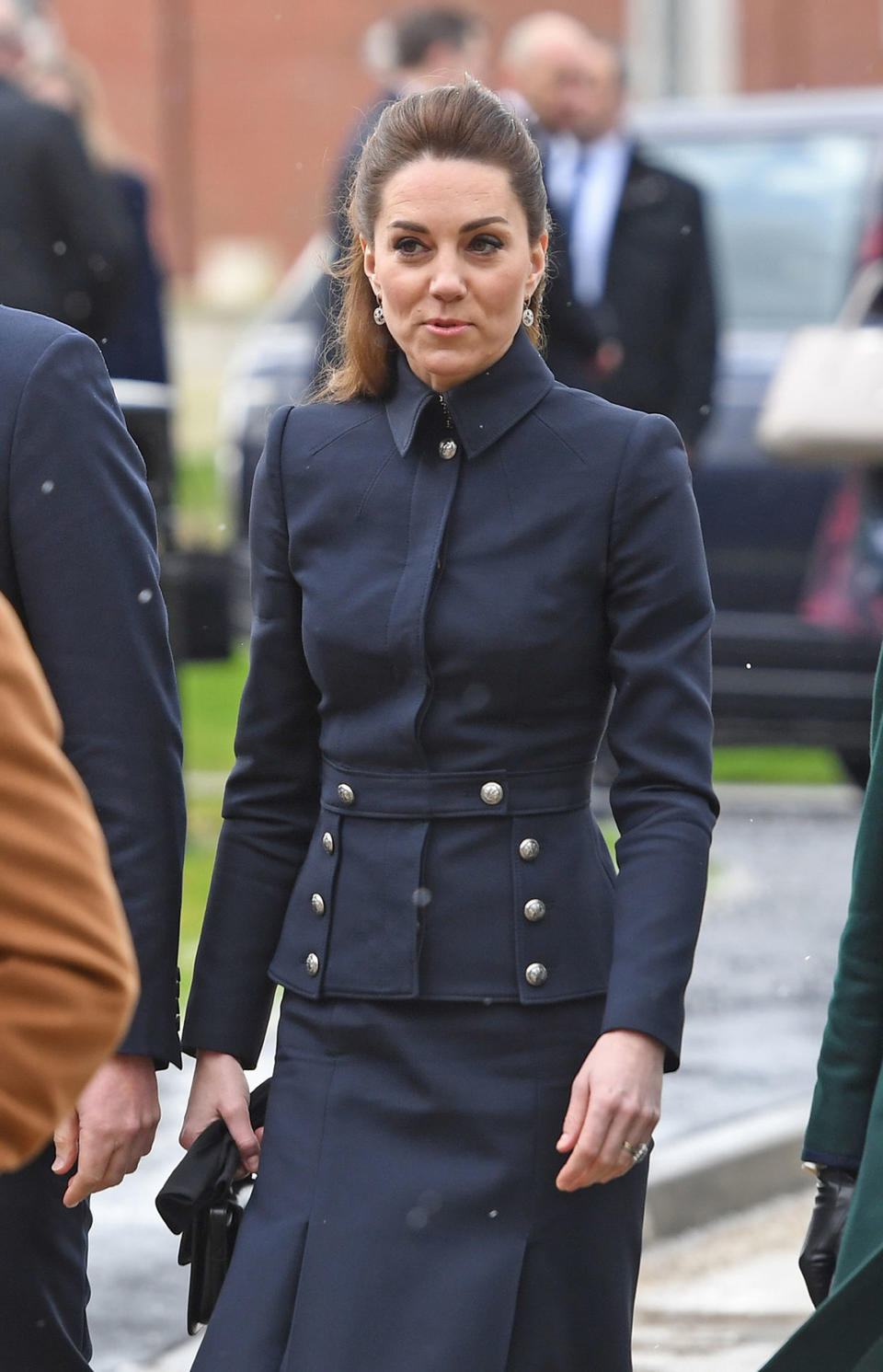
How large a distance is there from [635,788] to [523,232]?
2.09ft

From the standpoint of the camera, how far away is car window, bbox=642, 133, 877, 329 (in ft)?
31.0

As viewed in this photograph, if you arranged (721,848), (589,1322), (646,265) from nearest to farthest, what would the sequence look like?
(589,1322), (646,265), (721,848)

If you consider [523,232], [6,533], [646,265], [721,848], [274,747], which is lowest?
[721,848]

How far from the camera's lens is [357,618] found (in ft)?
9.82

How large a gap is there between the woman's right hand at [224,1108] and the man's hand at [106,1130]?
67 millimetres

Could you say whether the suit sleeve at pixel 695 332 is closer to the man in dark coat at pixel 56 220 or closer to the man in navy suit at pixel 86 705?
the man in dark coat at pixel 56 220

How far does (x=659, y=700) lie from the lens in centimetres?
294

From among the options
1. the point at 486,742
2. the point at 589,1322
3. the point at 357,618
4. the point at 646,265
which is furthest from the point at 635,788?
the point at 646,265

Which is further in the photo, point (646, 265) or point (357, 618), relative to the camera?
point (646, 265)

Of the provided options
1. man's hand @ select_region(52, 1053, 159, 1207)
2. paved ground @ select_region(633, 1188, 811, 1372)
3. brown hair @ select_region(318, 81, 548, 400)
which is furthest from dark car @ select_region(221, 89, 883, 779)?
man's hand @ select_region(52, 1053, 159, 1207)

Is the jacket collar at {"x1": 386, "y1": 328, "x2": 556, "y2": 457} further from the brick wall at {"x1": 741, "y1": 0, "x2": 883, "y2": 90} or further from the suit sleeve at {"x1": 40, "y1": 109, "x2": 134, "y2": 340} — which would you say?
the brick wall at {"x1": 741, "y1": 0, "x2": 883, "y2": 90}

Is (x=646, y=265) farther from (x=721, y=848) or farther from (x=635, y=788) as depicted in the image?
(x=635, y=788)

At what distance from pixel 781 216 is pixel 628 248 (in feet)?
6.01

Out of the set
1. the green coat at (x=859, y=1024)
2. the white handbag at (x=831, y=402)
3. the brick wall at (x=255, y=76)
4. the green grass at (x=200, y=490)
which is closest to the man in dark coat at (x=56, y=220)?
the white handbag at (x=831, y=402)
